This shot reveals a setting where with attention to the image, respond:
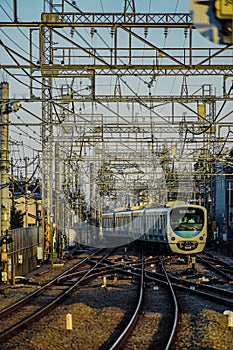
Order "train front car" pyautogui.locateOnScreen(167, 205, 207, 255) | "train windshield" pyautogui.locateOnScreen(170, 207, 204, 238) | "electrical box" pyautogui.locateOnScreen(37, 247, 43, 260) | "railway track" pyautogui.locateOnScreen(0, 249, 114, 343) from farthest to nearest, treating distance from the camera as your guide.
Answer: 1. "train windshield" pyautogui.locateOnScreen(170, 207, 204, 238)
2. "train front car" pyautogui.locateOnScreen(167, 205, 207, 255)
3. "electrical box" pyautogui.locateOnScreen(37, 247, 43, 260)
4. "railway track" pyautogui.locateOnScreen(0, 249, 114, 343)

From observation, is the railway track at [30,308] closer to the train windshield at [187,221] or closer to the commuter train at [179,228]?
the commuter train at [179,228]

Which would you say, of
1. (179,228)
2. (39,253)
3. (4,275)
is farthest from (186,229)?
(4,275)

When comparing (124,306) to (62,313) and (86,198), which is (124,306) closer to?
(62,313)

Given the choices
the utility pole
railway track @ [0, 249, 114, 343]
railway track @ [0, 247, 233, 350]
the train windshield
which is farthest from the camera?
the train windshield

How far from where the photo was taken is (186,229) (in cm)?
2262

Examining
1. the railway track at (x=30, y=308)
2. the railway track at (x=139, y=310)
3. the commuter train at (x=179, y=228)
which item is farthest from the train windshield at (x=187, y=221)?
the railway track at (x=30, y=308)

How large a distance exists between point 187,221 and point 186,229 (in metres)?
0.33

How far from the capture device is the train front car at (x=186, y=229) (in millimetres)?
22375

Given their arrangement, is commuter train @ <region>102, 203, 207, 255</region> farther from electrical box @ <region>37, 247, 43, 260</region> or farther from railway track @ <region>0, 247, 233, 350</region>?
electrical box @ <region>37, 247, 43, 260</region>

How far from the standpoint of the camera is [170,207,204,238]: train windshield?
2253 centimetres

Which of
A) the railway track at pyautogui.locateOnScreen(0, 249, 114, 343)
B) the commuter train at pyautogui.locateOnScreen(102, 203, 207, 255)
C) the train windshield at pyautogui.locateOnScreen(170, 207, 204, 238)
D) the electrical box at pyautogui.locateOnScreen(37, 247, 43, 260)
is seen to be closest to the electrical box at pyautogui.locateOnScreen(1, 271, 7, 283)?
the railway track at pyautogui.locateOnScreen(0, 249, 114, 343)

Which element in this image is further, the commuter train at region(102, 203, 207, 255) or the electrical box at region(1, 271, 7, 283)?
the commuter train at region(102, 203, 207, 255)

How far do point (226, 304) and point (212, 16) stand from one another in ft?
31.7

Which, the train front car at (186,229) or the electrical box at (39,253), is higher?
the train front car at (186,229)
